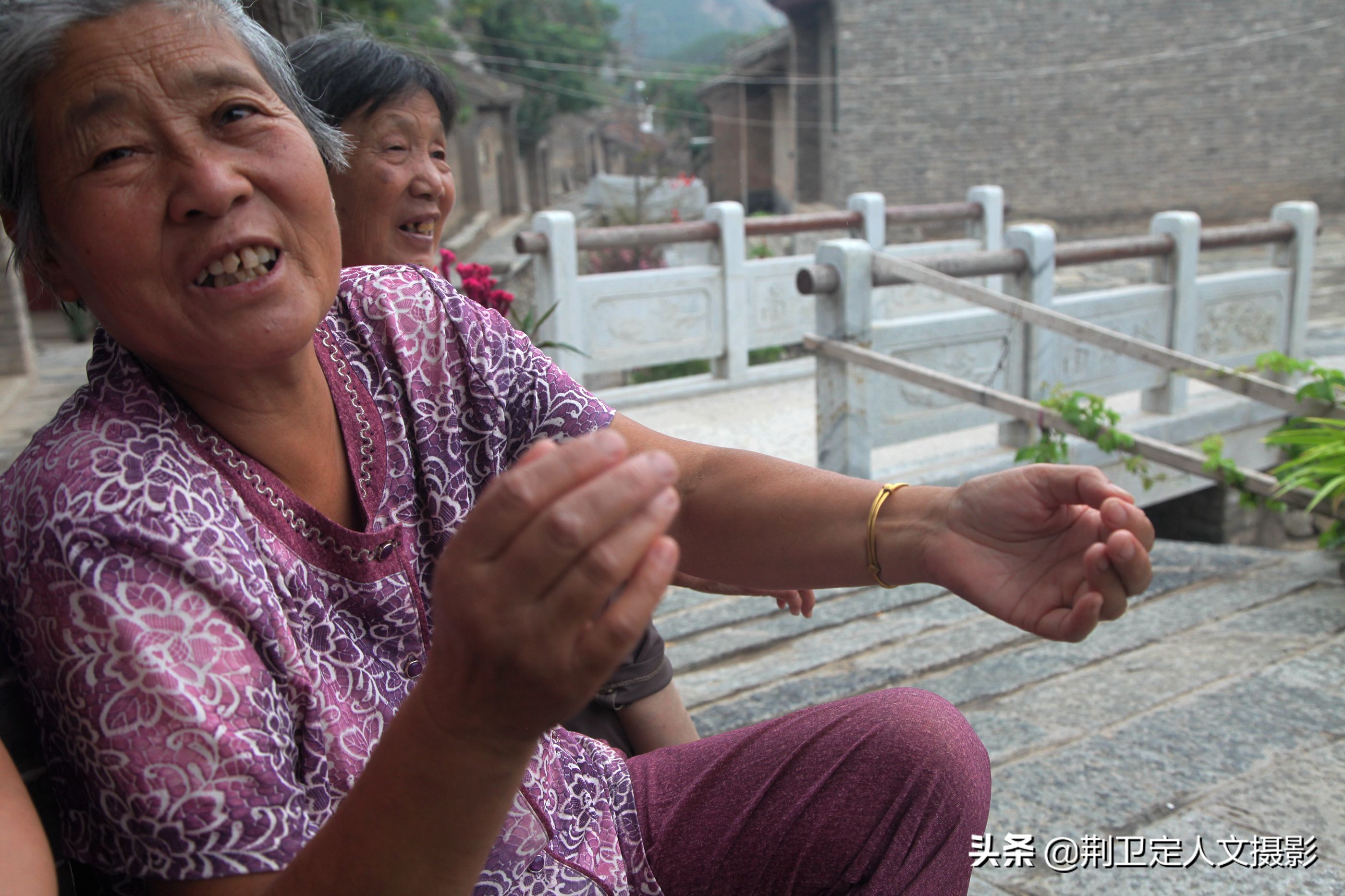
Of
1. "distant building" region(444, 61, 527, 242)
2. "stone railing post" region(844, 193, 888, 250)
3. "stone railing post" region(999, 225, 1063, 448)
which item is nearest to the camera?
"stone railing post" region(999, 225, 1063, 448)

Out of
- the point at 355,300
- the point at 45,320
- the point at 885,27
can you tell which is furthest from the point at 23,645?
the point at 885,27

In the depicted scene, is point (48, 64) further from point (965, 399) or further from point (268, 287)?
point (965, 399)

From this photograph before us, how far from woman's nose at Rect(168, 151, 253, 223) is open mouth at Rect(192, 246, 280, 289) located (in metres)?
0.05

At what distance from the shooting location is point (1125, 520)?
117cm

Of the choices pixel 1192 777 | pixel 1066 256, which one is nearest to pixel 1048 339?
pixel 1066 256

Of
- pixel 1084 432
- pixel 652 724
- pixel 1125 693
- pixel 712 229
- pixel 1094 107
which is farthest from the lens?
pixel 1094 107

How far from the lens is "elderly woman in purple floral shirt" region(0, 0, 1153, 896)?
0.86 m

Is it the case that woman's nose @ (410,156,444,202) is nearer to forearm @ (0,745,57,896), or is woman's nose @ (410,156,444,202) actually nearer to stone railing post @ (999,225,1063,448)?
forearm @ (0,745,57,896)

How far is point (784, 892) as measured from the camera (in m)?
1.38

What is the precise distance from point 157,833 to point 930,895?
0.85 m

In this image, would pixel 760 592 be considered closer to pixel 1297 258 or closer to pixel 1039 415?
pixel 1039 415

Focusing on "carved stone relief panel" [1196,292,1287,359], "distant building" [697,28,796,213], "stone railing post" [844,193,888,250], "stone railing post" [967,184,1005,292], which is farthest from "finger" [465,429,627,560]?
"distant building" [697,28,796,213]

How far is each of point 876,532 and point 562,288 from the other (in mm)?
5127

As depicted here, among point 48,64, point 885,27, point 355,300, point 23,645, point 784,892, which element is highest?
point 885,27
